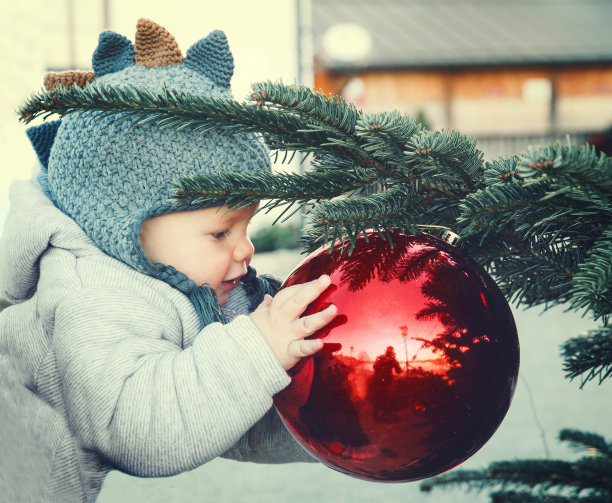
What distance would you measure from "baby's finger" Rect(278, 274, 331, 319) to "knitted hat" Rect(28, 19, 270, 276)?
12.0 inches

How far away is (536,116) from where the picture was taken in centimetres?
1258

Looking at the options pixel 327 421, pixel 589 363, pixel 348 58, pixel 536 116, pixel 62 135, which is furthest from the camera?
pixel 536 116

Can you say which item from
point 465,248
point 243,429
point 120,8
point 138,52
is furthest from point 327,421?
point 120,8

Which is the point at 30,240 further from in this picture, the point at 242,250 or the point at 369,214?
the point at 369,214

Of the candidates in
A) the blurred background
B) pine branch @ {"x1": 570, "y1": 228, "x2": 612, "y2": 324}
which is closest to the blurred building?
the blurred background

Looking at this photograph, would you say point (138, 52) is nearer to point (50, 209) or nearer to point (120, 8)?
point (50, 209)

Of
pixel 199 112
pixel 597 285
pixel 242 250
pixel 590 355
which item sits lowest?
pixel 590 355

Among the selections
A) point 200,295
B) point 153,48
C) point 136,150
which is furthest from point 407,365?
point 153,48

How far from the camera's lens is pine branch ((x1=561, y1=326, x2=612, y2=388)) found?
2.96ft

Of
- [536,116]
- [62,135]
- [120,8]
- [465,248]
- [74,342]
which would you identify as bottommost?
[536,116]

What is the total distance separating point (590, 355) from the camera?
957mm

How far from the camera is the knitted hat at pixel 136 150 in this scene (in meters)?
1.08

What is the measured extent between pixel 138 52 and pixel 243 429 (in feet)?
2.33

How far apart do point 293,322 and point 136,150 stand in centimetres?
44
